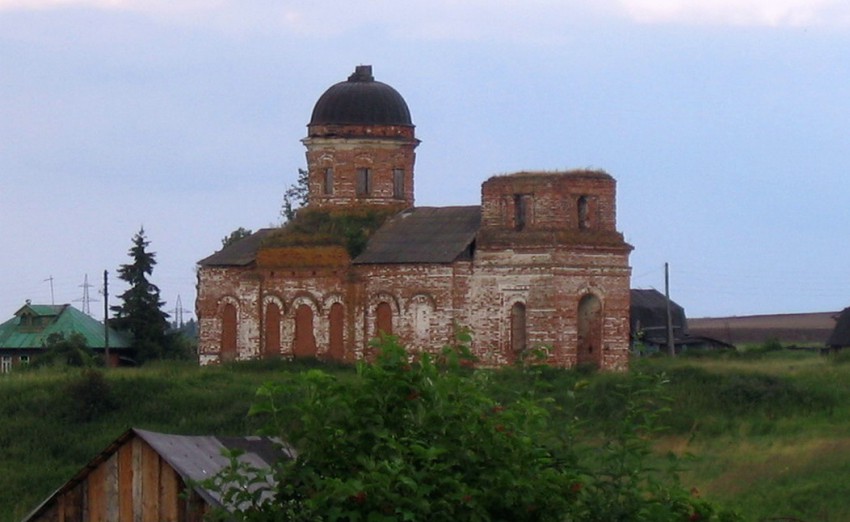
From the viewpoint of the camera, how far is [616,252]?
146 feet

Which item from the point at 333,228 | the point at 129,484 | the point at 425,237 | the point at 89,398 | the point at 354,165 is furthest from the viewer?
the point at 354,165

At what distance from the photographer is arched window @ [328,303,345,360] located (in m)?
46.2

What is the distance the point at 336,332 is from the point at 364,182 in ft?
14.6

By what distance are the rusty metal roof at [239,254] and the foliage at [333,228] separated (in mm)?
745

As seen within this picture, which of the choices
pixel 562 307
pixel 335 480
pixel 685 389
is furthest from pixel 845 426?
pixel 335 480

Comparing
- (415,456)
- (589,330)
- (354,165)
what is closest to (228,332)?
(354,165)

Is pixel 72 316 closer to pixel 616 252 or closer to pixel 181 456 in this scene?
pixel 616 252

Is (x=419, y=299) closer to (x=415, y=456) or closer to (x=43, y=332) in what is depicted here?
(x=43, y=332)

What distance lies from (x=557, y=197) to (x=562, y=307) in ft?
8.48

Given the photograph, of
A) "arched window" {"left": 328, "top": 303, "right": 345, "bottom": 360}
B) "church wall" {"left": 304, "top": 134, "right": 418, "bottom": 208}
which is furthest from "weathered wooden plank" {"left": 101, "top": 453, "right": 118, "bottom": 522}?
"church wall" {"left": 304, "top": 134, "right": 418, "bottom": 208}

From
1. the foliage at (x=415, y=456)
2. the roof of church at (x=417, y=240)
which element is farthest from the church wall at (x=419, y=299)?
the foliage at (x=415, y=456)

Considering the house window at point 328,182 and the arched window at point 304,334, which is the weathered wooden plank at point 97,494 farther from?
the house window at point 328,182

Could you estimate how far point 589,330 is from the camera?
44500 mm

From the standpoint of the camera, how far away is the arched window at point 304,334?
153 ft
